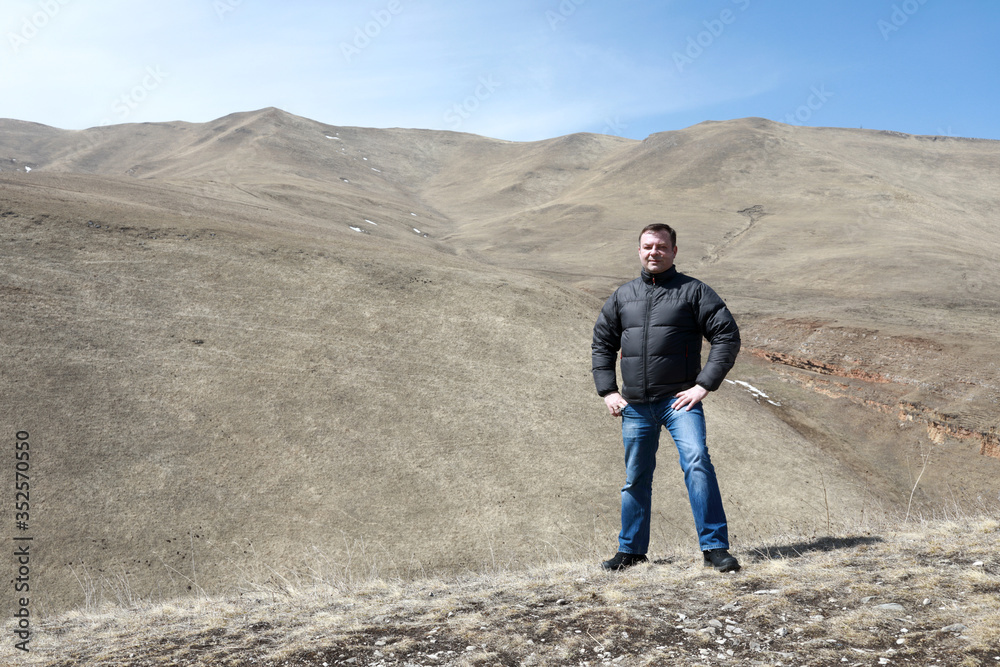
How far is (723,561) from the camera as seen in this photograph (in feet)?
16.4

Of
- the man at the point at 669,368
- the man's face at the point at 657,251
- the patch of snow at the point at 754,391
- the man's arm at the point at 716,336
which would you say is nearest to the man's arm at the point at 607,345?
the man at the point at 669,368

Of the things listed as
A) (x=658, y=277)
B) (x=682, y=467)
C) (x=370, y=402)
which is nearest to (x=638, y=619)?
(x=682, y=467)

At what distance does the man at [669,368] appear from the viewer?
198 inches

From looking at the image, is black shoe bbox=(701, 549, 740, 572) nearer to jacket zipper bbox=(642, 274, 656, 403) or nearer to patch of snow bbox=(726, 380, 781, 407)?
jacket zipper bbox=(642, 274, 656, 403)

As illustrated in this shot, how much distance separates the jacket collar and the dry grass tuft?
229cm

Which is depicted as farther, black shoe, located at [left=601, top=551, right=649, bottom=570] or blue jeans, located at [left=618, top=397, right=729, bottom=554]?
black shoe, located at [left=601, top=551, right=649, bottom=570]

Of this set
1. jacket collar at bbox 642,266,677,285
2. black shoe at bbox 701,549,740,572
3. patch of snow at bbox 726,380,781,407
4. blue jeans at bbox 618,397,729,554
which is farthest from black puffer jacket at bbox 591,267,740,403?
patch of snow at bbox 726,380,781,407

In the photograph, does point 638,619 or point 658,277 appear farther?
point 658,277

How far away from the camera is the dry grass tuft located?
3596 millimetres

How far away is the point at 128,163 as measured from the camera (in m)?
102

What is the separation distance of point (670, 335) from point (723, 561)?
1.76 meters

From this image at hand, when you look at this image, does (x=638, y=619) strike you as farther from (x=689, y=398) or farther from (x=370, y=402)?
(x=370, y=402)

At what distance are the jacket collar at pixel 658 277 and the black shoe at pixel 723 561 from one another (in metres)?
2.14

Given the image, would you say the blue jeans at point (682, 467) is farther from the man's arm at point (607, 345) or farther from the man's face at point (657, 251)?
the man's face at point (657, 251)
